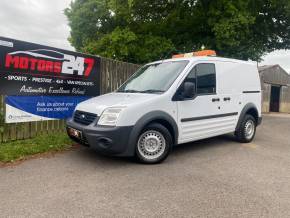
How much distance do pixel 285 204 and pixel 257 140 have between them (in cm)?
449

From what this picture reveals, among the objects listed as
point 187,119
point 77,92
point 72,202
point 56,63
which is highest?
point 56,63

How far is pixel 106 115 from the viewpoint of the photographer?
4742 mm

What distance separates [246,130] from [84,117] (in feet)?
14.5

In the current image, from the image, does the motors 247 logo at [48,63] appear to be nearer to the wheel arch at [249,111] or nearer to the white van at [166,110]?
the white van at [166,110]

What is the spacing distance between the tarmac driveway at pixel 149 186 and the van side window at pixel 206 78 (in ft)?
4.69

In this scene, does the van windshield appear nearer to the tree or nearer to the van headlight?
the van headlight

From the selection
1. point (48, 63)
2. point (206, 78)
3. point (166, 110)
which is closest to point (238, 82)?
point (206, 78)

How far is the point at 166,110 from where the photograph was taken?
17.0ft

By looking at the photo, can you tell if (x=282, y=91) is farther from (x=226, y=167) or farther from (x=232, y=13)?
(x=226, y=167)

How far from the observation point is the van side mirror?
5.22m

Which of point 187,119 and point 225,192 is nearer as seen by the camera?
point 225,192

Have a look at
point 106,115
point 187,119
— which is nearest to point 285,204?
point 187,119

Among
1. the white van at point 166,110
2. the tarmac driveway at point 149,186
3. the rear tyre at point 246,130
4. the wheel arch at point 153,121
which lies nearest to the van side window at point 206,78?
the white van at point 166,110

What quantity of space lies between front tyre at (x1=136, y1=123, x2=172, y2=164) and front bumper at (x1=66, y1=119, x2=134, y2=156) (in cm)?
29
